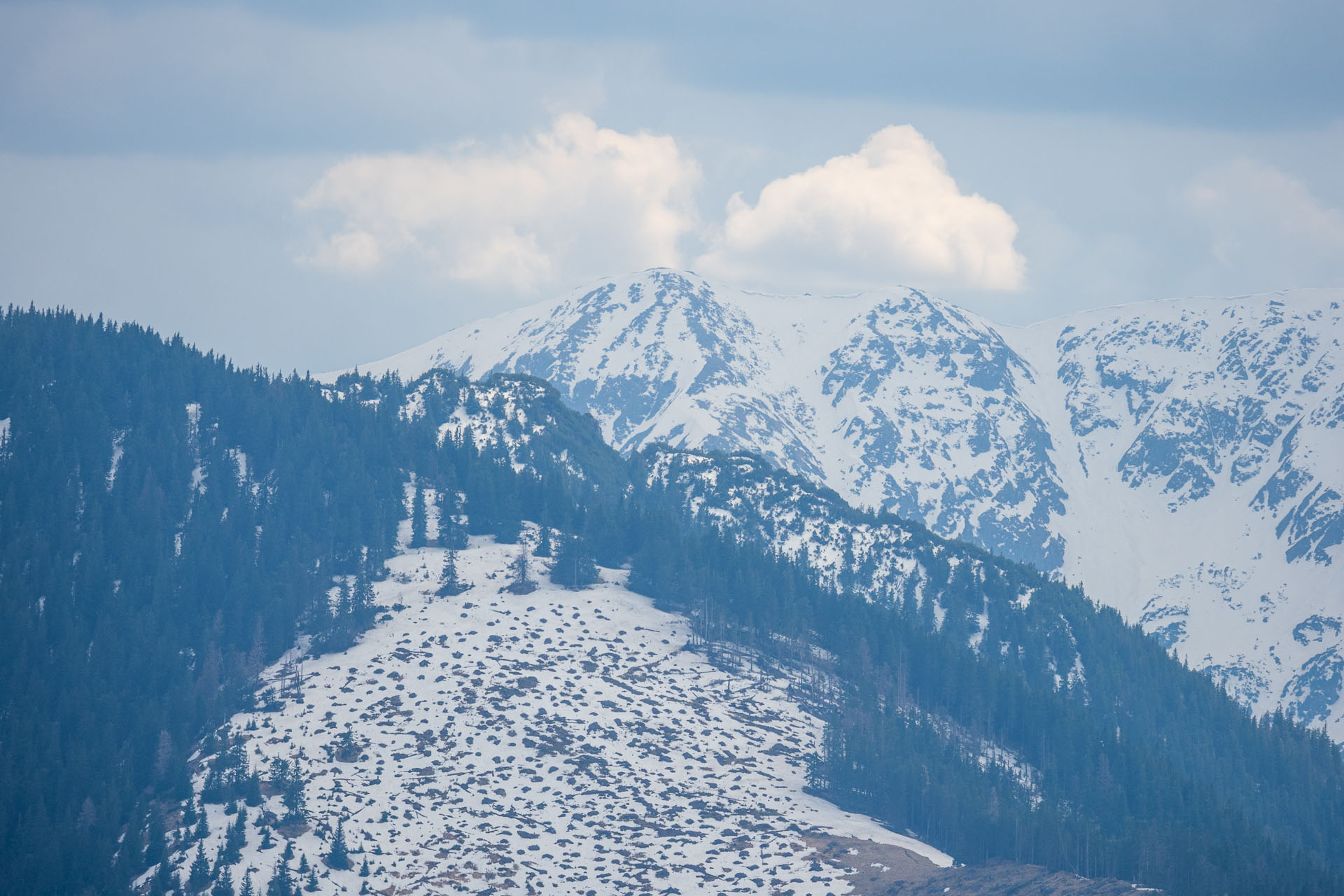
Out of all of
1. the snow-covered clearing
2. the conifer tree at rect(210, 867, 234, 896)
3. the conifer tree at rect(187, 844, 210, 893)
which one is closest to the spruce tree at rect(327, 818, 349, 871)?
the snow-covered clearing

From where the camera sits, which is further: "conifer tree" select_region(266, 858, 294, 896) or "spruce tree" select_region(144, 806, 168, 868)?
"spruce tree" select_region(144, 806, 168, 868)

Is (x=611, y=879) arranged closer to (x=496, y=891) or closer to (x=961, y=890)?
(x=496, y=891)

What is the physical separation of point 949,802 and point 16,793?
325ft

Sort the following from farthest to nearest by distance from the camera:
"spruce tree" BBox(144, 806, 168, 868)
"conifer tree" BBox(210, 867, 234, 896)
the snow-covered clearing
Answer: the snow-covered clearing
"spruce tree" BBox(144, 806, 168, 868)
"conifer tree" BBox(210, 867, 234, 896)

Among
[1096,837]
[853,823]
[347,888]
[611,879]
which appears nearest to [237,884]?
[347,888]

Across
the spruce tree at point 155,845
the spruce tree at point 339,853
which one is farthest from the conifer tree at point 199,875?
the spruce tree at point 339,853

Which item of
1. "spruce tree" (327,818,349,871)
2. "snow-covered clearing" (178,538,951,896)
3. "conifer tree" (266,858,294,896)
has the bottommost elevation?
"conifer tree" (266,858,294,896)

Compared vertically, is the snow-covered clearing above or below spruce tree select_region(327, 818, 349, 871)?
above

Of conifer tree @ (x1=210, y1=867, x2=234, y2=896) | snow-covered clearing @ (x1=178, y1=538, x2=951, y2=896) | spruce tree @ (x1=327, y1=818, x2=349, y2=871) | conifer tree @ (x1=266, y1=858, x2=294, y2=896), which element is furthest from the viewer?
snow-covered clearing @ (x1=178, y1=538, x2=951, y2=896)

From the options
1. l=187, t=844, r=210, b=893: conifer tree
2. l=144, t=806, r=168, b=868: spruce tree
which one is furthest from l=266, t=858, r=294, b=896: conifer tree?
l=144, t=806, r=168, b=868: spruce tree

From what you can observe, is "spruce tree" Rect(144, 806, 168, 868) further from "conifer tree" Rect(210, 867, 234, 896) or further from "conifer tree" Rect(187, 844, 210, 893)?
"conifer tree" Rect(210, 867, 234, 896)

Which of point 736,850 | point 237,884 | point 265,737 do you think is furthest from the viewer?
point 265,737

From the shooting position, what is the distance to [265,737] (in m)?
194

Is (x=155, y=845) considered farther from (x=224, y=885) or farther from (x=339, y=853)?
(x=339, y=853)
